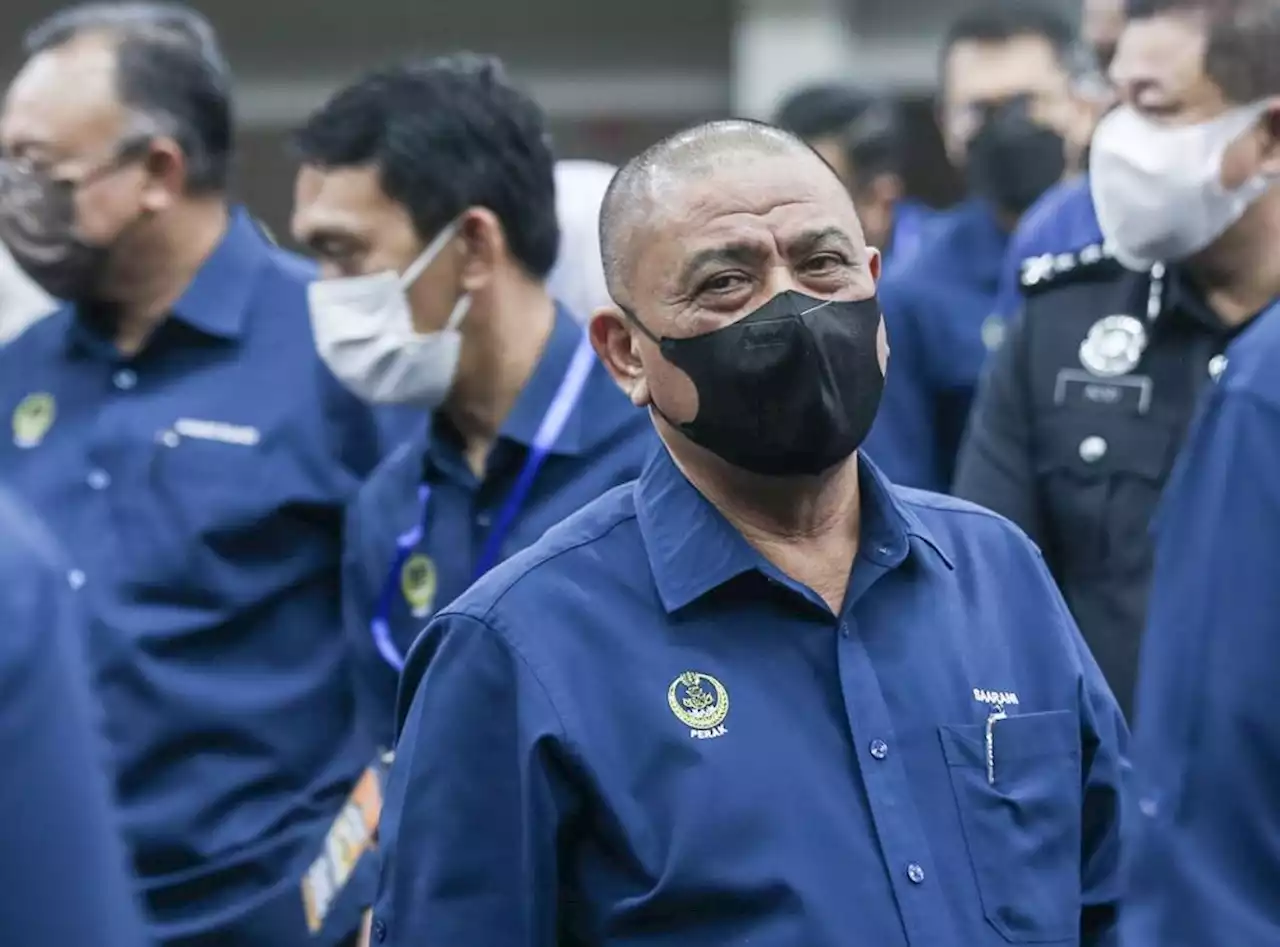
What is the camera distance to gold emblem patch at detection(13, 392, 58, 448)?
357 cm

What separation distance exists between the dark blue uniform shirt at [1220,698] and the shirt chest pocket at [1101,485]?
1419 millimetres

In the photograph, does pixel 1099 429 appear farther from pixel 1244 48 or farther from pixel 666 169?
pixel 666 169

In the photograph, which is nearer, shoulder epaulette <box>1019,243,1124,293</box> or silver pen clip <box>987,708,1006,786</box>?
silver pen clip <box>987,708,1006,786</box>

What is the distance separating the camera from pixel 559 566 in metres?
2.13

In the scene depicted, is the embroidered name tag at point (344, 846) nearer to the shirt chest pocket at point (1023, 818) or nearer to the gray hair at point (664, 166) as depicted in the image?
the gray hair at point (664, 166)

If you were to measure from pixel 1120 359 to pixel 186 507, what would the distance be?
4.90ft

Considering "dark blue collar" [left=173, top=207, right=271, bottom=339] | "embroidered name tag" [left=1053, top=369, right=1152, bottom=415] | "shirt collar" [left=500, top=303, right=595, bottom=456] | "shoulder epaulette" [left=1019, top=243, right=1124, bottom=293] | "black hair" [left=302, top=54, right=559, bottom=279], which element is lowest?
"embroidered name tag" [left=1053, top=369, right=1152, bottom=415]

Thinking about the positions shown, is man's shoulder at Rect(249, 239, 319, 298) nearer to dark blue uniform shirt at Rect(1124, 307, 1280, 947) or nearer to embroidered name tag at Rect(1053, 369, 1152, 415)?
embroidered name tag at Rect(1053, 369, 1152, 415)

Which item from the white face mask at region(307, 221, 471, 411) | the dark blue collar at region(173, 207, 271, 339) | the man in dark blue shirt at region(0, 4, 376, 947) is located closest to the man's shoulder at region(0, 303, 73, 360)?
the man in dark blue shirt at region(0, 4, 376, 947)

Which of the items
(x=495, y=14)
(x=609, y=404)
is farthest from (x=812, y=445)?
(x=495, y=14)

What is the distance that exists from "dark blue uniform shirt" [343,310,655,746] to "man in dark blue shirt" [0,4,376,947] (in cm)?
26

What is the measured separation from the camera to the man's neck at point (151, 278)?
3.65 m

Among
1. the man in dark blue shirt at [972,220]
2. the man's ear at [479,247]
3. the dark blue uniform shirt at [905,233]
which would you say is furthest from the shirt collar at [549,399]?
the dark blue uniform shirt at [905,233]

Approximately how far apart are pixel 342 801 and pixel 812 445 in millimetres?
1567
